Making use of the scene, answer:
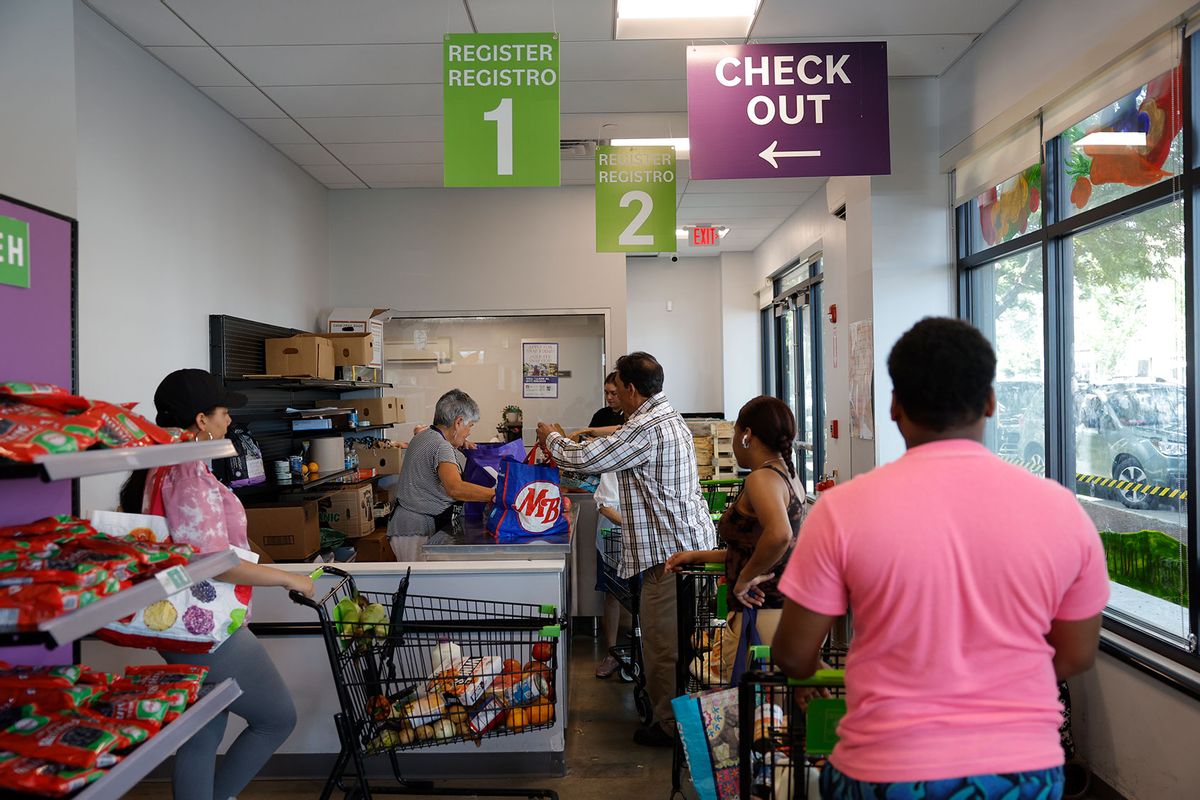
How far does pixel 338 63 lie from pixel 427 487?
2.27 metres

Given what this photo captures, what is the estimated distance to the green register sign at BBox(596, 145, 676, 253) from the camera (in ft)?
17.0

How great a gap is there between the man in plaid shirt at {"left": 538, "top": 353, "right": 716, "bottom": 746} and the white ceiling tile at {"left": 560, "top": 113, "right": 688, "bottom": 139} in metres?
2.33

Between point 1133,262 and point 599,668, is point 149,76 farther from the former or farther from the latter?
point 1133,262

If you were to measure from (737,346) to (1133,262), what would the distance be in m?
8.14

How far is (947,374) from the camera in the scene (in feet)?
4.99

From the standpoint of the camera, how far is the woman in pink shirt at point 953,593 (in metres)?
1.45

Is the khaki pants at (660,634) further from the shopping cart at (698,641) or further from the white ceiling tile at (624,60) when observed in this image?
the white ceiling tile at (624,60)

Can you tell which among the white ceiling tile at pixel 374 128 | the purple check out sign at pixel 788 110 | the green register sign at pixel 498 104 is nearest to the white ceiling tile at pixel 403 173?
the white ceiling tile at pixel 374 128

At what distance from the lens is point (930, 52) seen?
4586 millimetres

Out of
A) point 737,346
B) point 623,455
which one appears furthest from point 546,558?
point 737,346

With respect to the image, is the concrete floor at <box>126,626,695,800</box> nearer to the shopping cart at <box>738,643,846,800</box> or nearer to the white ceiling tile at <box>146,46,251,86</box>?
the shopping cart at <box>738,643,846,800</box>

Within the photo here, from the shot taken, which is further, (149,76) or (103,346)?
(149,76)

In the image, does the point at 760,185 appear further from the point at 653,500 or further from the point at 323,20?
the point at 653,500

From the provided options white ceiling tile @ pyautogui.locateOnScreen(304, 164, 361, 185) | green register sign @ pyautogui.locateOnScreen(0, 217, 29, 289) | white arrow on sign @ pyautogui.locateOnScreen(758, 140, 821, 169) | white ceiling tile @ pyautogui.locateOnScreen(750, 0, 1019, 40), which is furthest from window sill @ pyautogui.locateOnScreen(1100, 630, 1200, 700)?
white ceiling tile @ pyautogui.locateOnScreen(304, 164, 361, 185)
